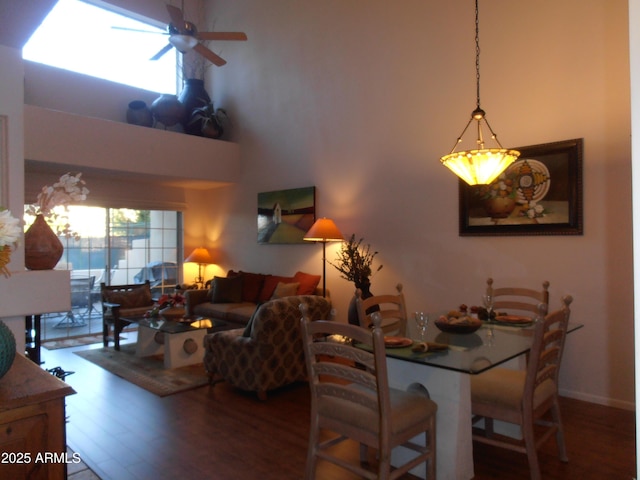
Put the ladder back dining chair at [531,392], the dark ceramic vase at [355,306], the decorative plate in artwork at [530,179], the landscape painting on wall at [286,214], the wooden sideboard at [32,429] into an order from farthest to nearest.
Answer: the landscape painting on wall at [286,214], the dark ceramic vase at [355,306], the decorative plate in artwork at [530,179], the ladder back dining chair at [531,392], the wooden sideboard at [32,429]

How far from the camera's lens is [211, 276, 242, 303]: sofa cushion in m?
6.52

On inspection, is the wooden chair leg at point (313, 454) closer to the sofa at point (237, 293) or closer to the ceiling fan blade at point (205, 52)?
the sofa at point (237, 293)

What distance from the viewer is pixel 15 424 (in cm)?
123

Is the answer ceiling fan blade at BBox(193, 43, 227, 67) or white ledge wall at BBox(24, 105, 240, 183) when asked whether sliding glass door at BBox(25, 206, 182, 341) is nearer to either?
white ledge wall at BBox(24, 105, 240, 183)

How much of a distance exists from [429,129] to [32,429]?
441cm

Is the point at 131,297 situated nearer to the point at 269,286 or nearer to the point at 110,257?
the point at 110,257

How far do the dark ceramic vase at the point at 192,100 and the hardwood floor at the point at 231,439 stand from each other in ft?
14.5

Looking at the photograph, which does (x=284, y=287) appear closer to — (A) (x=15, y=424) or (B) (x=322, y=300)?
(B) (x=322, y=300)

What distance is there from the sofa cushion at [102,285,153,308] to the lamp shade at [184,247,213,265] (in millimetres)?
1311

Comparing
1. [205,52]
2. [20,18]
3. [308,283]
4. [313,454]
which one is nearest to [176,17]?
Answer: [205,52]

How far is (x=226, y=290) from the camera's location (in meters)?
6.55

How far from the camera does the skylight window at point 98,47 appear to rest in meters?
6.52

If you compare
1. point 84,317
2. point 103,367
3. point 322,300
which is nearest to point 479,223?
point 322,300

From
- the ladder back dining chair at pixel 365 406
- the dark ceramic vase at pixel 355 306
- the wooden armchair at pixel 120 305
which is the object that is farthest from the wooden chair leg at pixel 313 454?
Answer: the wooden armchair at pixel 120 305
